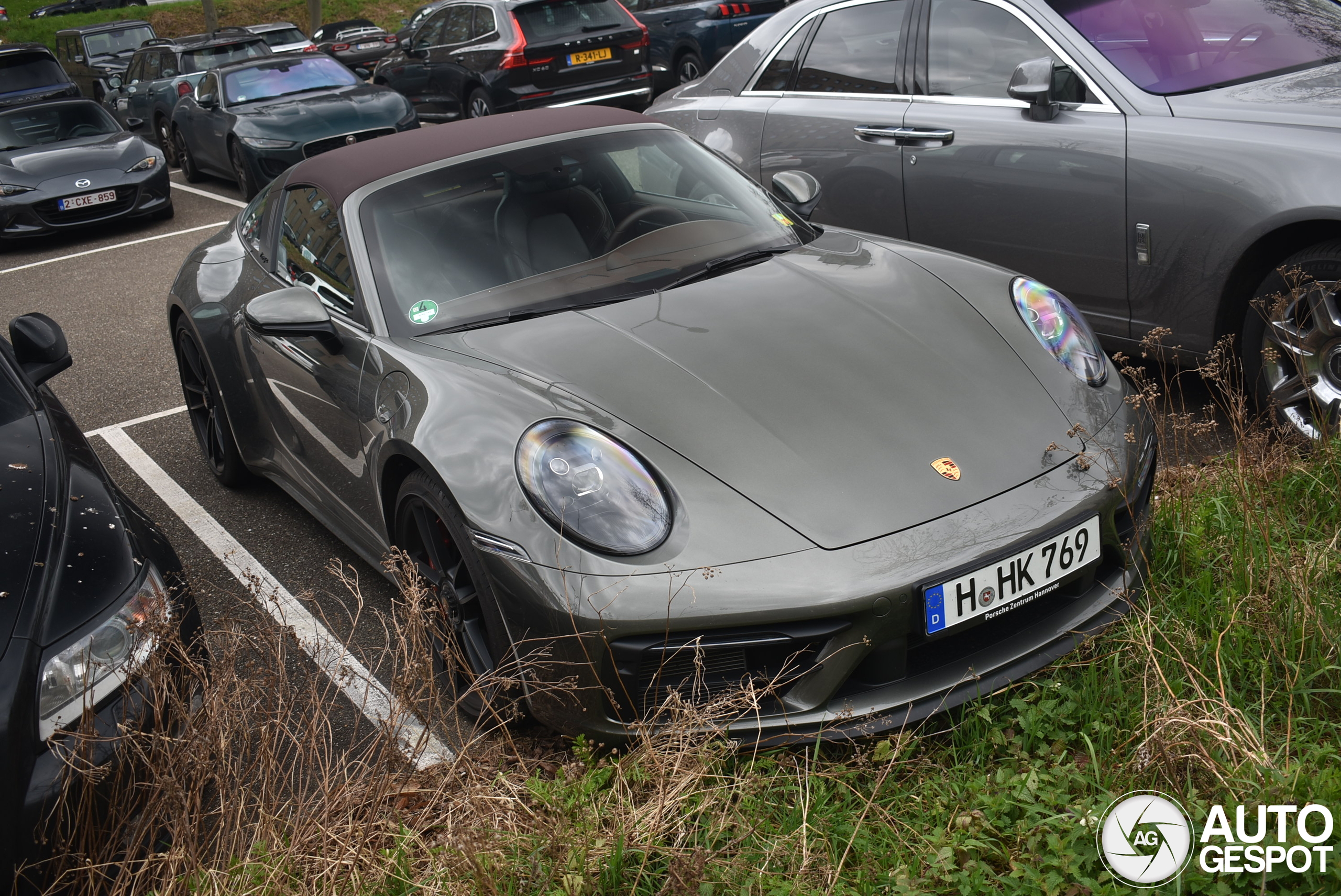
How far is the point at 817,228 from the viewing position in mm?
3902

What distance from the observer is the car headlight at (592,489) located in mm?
2490

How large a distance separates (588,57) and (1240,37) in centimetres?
921

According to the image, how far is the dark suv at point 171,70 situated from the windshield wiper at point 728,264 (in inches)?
466

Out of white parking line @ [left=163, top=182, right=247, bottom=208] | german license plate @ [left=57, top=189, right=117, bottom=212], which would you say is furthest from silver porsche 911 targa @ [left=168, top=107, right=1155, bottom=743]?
white parking line @ [left=163, top=182, right=247, bottom=208]

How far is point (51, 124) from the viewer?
436 inches

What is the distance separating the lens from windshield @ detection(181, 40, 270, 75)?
14727 millimetres

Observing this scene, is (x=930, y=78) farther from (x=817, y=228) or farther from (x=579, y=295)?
(x=579, y=295)

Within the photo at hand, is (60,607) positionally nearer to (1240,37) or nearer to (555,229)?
(555,229)

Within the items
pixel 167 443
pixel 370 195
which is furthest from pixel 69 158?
pixel 370 195

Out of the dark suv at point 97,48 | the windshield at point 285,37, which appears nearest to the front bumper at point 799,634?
the windshield at point 285,37

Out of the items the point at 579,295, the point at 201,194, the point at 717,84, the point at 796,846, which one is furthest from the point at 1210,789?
the point at 201,194

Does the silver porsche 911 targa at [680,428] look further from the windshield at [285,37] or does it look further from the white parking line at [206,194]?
the windshield at [285,37]

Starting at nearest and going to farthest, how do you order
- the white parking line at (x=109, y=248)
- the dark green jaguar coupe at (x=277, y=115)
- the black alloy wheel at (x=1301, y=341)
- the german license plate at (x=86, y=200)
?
1. the black alloy wheel at (x=1301, y=341)
2. the white parking line at (x=109, y=248)
3. the german license plate at (x=86, y=200)
4. the dark green jaguar coupe at (x=277, y=115)

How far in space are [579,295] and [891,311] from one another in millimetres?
875
